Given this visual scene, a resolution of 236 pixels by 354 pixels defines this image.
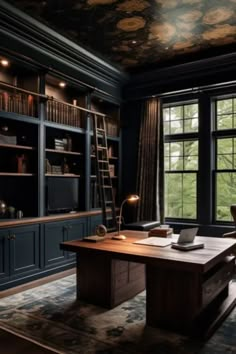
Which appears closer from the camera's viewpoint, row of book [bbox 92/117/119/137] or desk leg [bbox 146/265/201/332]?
desk leg [bbox 146/265/201/332]

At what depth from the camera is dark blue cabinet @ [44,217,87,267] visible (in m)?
3.97

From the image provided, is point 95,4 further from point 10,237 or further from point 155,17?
point 10,237

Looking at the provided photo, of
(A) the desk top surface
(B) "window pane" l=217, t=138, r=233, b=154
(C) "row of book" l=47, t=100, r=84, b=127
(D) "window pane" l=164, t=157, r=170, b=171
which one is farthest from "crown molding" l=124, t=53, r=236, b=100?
(A) the desk top surface

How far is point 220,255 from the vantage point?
2.64 metres

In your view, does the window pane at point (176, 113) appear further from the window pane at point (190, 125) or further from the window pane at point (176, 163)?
the window pane at point (176, 163)

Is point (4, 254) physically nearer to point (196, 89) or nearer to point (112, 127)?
point (112, 127)

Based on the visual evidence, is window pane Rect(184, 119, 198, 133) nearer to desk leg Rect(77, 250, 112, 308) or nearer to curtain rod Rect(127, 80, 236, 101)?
curtain rod Rect(127, 80, 236, 101)

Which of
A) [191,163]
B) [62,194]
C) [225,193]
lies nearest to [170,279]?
[62,194]

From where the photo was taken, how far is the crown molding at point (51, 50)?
11.3ft

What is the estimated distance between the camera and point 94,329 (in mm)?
2572

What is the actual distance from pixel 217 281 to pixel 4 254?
Result: 2.25 m

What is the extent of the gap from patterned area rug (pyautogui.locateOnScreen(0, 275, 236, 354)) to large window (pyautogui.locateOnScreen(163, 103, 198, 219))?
2331mm

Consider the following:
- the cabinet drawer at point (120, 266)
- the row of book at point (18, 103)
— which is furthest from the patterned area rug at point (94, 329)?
the row of book at point (18, 103)

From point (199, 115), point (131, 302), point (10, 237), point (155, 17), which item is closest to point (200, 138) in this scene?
point (199, 115)
